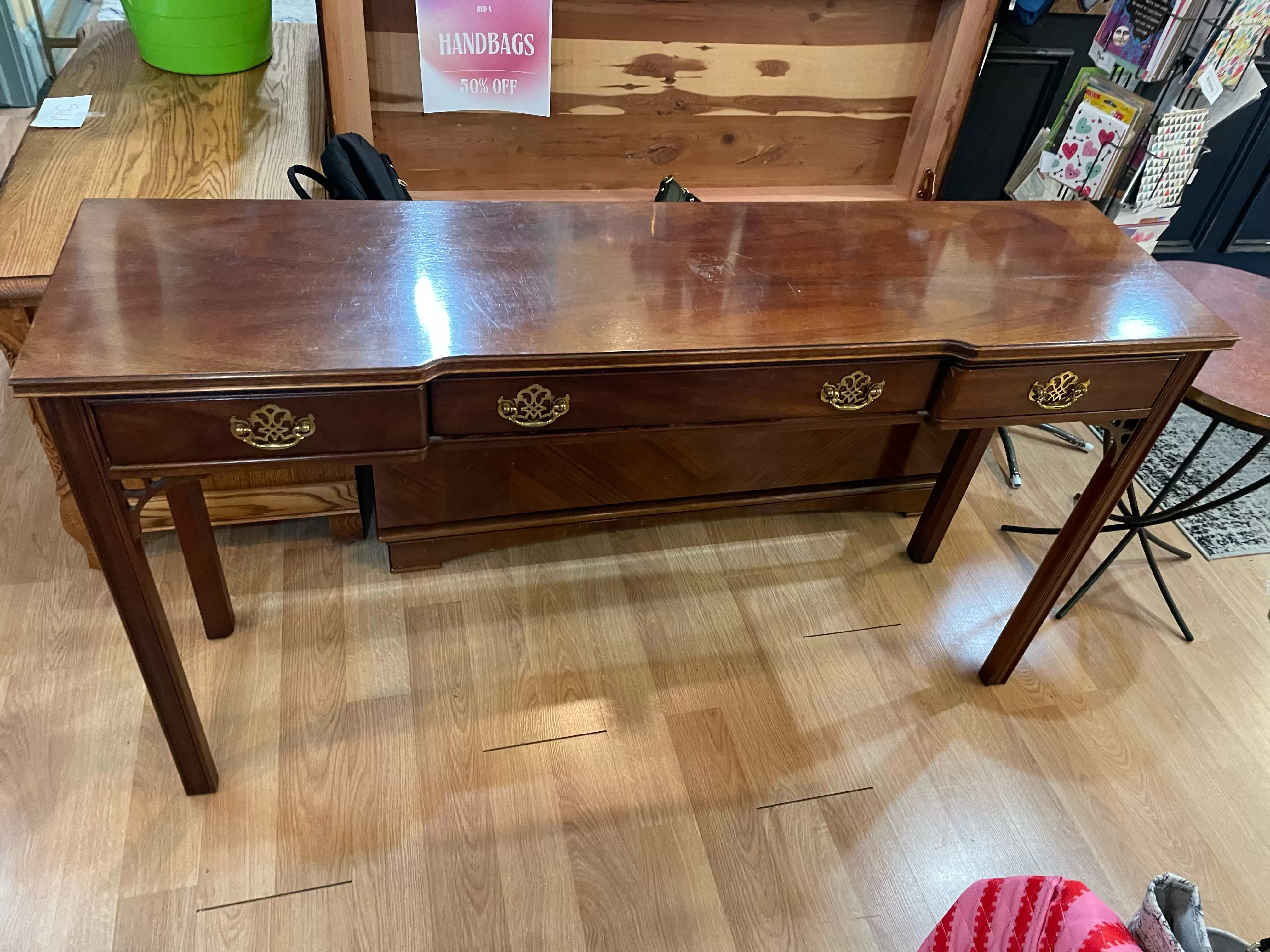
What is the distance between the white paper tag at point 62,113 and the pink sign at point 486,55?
674mm

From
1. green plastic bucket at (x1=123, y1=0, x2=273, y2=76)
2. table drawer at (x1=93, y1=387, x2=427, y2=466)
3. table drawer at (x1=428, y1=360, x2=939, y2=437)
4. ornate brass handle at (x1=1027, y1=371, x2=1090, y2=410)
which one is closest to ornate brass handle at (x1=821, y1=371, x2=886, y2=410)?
table drawer at (x1=428, y1=360, x2=939, y2=437)

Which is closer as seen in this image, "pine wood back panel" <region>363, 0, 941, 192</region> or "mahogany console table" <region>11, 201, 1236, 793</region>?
"mahogany console table" <region>11, 201, 1236, 793</region>

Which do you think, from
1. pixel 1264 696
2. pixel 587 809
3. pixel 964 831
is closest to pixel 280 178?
pixel 587 809

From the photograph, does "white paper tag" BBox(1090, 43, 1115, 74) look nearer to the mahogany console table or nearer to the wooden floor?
the mahogany console table

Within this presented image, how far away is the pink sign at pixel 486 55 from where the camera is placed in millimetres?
1727

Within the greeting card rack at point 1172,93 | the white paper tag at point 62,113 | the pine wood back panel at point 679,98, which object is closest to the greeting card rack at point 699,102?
the pine wood back panel at point 679,98

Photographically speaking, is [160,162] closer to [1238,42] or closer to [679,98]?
[679,98]

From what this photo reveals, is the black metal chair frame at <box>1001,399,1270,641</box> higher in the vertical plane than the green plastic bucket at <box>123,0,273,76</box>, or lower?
lower

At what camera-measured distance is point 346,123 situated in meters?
1.77

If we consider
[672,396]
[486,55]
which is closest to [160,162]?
[486,55]

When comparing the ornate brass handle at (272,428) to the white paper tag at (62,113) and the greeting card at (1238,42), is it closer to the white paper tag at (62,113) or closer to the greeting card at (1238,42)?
the white paper tag at (62,113)

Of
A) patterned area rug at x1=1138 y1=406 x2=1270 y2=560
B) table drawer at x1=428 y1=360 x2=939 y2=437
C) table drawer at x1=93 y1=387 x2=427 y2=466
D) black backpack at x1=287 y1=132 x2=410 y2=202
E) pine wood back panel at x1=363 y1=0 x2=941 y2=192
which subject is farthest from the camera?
patterned area rug at x1=1138 y1=406 x2=1270 y2=560

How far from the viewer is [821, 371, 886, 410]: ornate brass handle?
127cm

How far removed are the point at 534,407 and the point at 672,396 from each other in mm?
179
